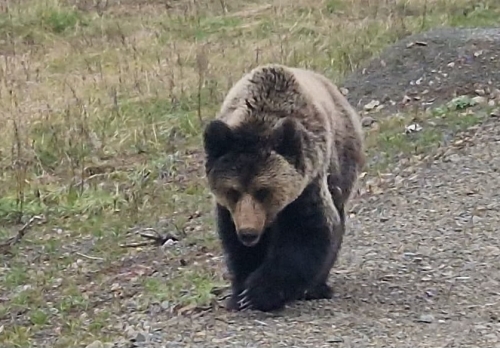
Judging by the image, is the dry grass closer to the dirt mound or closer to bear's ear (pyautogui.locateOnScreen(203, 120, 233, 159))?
the dirt mound

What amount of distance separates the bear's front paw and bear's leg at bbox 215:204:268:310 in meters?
0.15

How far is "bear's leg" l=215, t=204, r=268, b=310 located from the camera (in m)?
5.72

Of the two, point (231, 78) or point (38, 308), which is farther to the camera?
point (231, 78)

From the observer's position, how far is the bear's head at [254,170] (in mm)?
5414

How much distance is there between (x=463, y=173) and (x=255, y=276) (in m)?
3.40

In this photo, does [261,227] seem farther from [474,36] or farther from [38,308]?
[474,36]

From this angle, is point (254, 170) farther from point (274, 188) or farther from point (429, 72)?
→ point (429, 72)

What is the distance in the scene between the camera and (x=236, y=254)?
577 cm

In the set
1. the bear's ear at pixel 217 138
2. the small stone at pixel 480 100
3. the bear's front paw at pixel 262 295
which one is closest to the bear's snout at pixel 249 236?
the bear's front paw at pixel 262 295

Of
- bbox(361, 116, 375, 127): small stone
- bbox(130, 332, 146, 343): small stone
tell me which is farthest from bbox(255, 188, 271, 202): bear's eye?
bbox(361, 116, 375, 127): small stone

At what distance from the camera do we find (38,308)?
7.19 metres

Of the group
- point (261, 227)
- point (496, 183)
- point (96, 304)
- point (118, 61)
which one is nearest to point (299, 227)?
point (261, 227)

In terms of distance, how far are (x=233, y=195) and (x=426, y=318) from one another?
111cm

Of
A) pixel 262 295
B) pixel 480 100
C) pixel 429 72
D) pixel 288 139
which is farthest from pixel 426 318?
pixel 429 72
